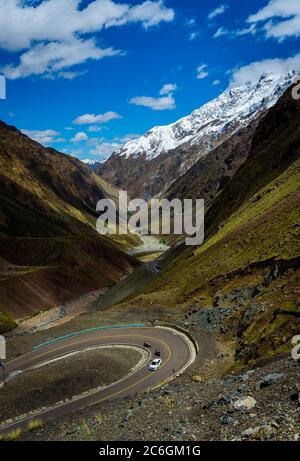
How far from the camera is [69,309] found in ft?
372

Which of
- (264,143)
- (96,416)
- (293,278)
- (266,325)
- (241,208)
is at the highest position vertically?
(264,143)

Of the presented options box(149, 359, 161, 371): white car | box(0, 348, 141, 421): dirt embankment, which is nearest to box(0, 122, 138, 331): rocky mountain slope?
box(0, 348, 141, 421): dirt embankment

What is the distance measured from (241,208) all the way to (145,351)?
59.6 meters

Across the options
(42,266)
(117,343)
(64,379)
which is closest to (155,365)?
(64,379)

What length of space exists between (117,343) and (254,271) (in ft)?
67.1

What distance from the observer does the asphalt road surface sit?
137ft

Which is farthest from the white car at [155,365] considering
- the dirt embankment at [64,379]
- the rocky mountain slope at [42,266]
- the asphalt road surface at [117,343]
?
the rocky mountain slope at [42,266]

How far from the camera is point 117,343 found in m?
61.4

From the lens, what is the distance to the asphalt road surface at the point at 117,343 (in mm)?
41781

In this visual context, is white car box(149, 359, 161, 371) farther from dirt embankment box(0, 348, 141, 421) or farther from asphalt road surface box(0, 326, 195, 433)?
dirt embankment box(0, 348, 141, 421)

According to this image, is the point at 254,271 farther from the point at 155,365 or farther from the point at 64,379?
the point at 64,379

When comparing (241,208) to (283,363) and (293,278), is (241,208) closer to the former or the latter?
(293,278)

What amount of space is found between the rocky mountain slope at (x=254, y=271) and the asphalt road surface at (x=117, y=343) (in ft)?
17.2

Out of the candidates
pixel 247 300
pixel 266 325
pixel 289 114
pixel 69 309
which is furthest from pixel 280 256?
pixel 289 114
